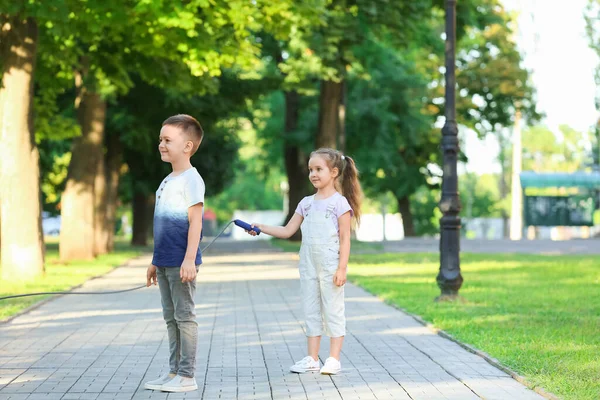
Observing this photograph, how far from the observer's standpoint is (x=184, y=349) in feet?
26.1

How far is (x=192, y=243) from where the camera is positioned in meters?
7.73

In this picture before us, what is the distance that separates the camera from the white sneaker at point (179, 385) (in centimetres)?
783

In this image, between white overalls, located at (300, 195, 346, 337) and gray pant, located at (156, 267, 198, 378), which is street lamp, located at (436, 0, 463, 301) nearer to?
white overalls, located at (300, 195, 346, 337)

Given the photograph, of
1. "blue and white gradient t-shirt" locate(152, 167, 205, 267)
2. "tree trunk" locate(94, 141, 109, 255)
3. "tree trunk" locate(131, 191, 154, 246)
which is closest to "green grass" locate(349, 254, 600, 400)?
"blue and white gradient t-shirt" locate(152, 167, 205, 267)

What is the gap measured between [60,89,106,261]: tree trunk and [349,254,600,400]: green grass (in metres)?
6.31

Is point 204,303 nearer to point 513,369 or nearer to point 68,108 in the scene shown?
point 513,369

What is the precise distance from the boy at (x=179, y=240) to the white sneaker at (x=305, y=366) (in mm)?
1057

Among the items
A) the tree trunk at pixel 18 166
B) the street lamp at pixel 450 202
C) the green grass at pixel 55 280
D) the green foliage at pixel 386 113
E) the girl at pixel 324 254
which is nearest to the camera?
the girl at pixel 324 254

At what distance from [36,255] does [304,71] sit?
11.5m

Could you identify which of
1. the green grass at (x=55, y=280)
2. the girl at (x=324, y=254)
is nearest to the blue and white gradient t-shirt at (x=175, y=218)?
the girl at (x=324, y=254)

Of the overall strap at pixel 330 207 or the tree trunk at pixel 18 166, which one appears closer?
the overall strap at pixel 330 207

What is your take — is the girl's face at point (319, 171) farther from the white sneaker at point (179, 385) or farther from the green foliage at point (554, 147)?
the green foliage at point (554, 147)

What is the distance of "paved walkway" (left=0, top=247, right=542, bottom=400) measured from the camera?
7.91 m

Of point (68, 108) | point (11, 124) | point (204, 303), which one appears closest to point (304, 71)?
point (68, 108)
